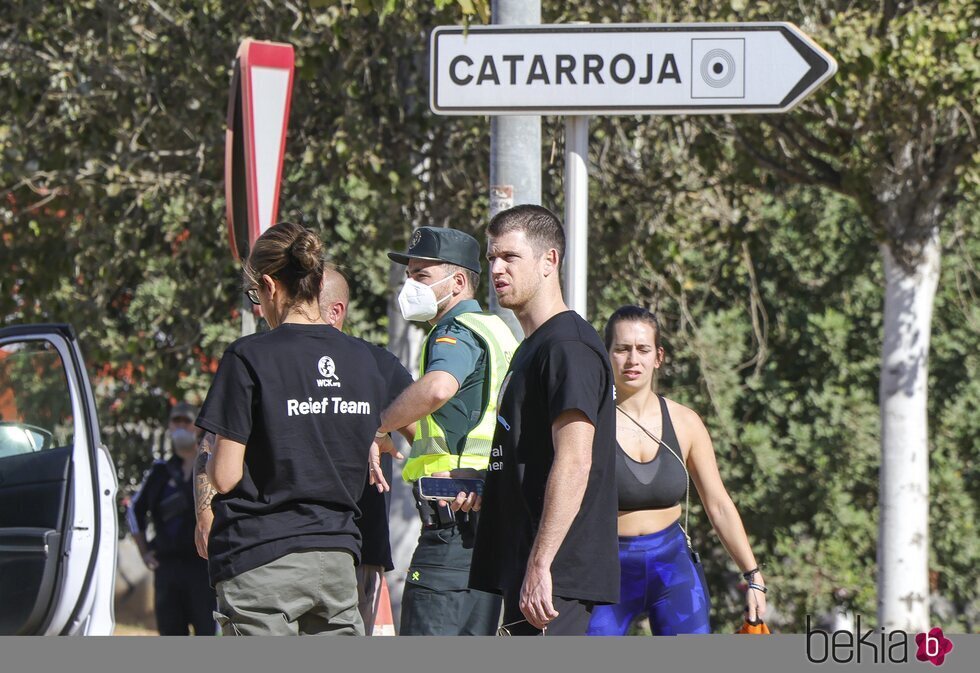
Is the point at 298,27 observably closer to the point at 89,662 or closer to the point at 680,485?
the point at 680,485

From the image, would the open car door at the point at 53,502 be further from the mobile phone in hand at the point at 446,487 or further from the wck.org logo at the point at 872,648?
the wck.org logo at the point at 872,648

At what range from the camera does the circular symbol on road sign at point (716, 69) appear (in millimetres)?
4949

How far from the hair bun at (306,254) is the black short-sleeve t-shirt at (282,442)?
6.2 inches

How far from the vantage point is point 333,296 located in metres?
5.12

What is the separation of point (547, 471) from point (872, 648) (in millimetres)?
1019

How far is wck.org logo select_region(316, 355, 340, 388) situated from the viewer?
386cm

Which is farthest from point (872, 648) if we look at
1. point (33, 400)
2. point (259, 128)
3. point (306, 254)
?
point (33, 400)

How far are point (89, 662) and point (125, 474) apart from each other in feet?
28.1

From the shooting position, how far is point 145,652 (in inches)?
147

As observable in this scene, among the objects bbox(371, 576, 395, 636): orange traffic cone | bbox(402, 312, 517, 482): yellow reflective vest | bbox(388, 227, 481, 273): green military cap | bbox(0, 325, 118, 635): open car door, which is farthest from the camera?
bbox(0, 325, 118, 635): open car door

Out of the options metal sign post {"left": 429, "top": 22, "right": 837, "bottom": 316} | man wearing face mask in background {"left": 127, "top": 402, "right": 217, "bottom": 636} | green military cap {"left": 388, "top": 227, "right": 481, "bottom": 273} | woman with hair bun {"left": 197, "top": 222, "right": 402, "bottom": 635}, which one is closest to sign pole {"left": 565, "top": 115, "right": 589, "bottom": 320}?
metal sign post {"left": 429, "top": 22, "right": 837, "bottom": 316}

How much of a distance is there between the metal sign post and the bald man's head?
2.30 feet

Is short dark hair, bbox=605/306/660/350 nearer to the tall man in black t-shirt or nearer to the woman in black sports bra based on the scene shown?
the woman in black sports bra

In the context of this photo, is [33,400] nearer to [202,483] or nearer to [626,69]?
[202,483]
